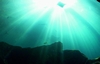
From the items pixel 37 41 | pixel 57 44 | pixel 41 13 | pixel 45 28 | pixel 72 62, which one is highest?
pixel 41 13

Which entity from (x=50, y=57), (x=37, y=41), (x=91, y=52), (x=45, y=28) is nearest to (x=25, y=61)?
(x=50, y=57)

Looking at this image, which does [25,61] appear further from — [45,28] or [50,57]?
[45,28]

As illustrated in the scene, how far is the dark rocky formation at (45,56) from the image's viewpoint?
17.4 m

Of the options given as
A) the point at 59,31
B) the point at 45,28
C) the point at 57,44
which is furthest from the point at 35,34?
the point at 57,44

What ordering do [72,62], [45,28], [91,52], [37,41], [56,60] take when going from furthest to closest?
[91,52] < [45,28] < [37,41] < [72,62] < [56,60]

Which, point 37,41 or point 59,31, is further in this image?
point 59,31

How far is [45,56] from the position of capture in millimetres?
17688

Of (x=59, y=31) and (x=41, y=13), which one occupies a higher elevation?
(x=41, y=13)

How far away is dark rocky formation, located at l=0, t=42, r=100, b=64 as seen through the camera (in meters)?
17.4

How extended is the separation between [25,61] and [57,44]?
17.3ft

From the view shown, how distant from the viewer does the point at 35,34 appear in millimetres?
52094

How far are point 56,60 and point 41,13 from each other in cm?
3741

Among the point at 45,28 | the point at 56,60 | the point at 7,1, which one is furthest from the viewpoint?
the point at 45,28

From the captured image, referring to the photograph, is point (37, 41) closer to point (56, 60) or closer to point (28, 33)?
point (28, 33)
